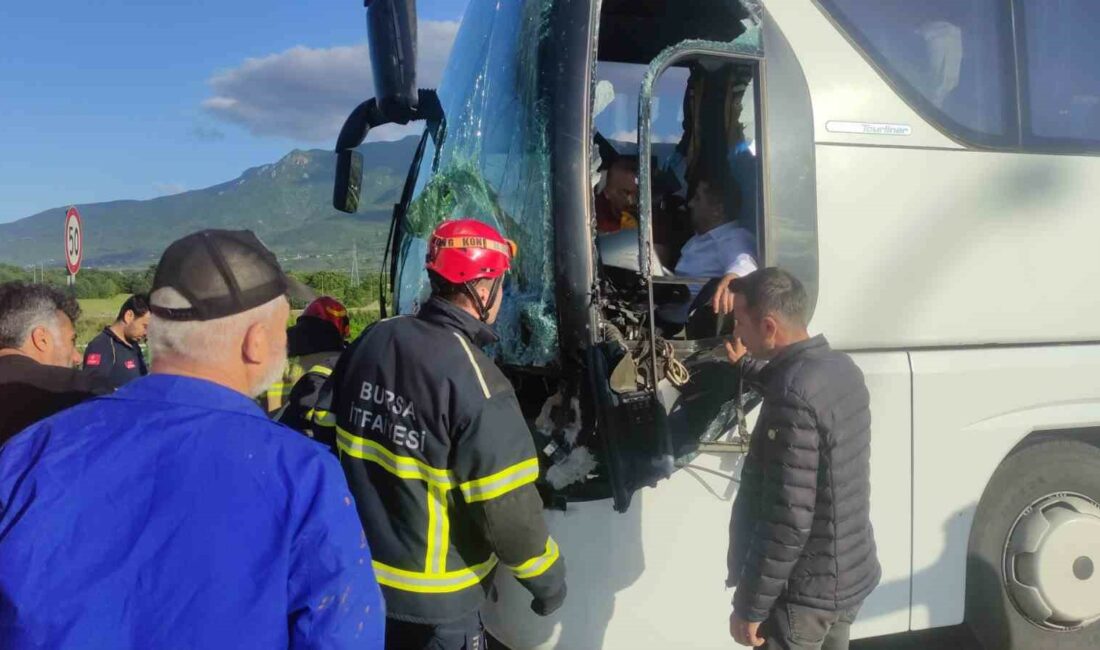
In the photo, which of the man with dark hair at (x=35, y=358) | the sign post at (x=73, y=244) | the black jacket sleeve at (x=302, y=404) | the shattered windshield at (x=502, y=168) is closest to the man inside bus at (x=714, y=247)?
the shattered windshield at (x=502, y=168)

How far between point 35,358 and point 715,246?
2.68 metres

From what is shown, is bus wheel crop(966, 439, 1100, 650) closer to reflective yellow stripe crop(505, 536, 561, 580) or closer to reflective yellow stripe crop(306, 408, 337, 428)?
reflective yellow stripe crop(505, 536, 561, 580)

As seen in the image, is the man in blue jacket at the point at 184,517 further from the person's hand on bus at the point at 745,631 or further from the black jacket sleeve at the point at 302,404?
the black jacket sleeve at the point at 302,404

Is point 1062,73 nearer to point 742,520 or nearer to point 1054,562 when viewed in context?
point 1054,562

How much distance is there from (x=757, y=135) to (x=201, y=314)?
2.26 metres

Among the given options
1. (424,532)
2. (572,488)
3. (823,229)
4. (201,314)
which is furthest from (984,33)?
(201,314)

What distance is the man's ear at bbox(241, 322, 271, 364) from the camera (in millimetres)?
1573

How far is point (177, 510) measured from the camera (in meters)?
1.37

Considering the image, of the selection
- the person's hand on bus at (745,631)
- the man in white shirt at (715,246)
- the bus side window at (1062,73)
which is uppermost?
the bus side window at (1062,73)

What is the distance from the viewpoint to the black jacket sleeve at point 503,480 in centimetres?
240

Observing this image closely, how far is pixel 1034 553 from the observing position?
3.65 meters

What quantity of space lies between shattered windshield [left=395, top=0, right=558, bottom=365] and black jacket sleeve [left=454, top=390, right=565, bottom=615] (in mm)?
605

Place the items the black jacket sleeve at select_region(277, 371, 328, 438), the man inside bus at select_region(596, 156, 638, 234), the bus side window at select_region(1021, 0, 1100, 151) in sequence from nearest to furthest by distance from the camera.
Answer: the black jacket sleeve at select_region(277, 371, 328, 438) < the bus side window at select_region(1021, 0, 1100, 151) < the man inside bus at select_region(596, 156, 638, 234)

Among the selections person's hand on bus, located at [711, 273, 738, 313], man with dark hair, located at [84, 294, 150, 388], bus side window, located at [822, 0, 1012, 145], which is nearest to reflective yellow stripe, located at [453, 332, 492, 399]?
person's hand on bus, located at [711, 273, 738, 313]
